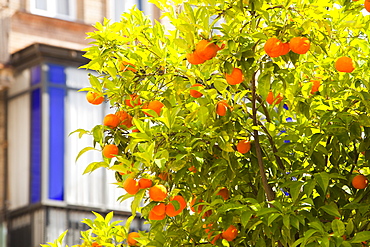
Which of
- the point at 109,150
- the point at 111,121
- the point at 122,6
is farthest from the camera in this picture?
the point at 122,6

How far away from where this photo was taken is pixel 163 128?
4355 mm

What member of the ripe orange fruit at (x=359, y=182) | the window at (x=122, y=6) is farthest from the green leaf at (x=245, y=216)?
the window at (x=122, y=6)

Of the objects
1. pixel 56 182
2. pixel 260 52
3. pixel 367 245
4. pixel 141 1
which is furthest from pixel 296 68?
pixel 141 1

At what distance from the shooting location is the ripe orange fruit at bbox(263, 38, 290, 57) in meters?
3.92

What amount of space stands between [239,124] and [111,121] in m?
0.77

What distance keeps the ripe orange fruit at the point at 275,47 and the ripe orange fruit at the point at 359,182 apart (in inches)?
38.6

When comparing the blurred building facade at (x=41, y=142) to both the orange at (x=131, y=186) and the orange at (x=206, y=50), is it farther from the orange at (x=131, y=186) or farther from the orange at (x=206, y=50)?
the orange at (x=206, y=50)

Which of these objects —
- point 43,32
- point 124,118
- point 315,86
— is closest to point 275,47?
point 315,86

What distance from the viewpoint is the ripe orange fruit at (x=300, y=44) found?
12.9 feet

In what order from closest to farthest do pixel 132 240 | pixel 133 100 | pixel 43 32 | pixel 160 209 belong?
1. pixel 160 209
2. pixel 133 100
3. pixel 132 240
4. pixel 43 32

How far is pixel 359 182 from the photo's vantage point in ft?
14.4

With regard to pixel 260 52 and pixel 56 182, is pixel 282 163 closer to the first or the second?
pixel 260 52

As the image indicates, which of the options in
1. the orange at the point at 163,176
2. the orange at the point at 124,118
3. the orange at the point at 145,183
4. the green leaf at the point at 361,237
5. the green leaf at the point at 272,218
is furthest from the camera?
the orange at the point at 124,118

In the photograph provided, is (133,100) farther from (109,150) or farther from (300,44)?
(300,44)
